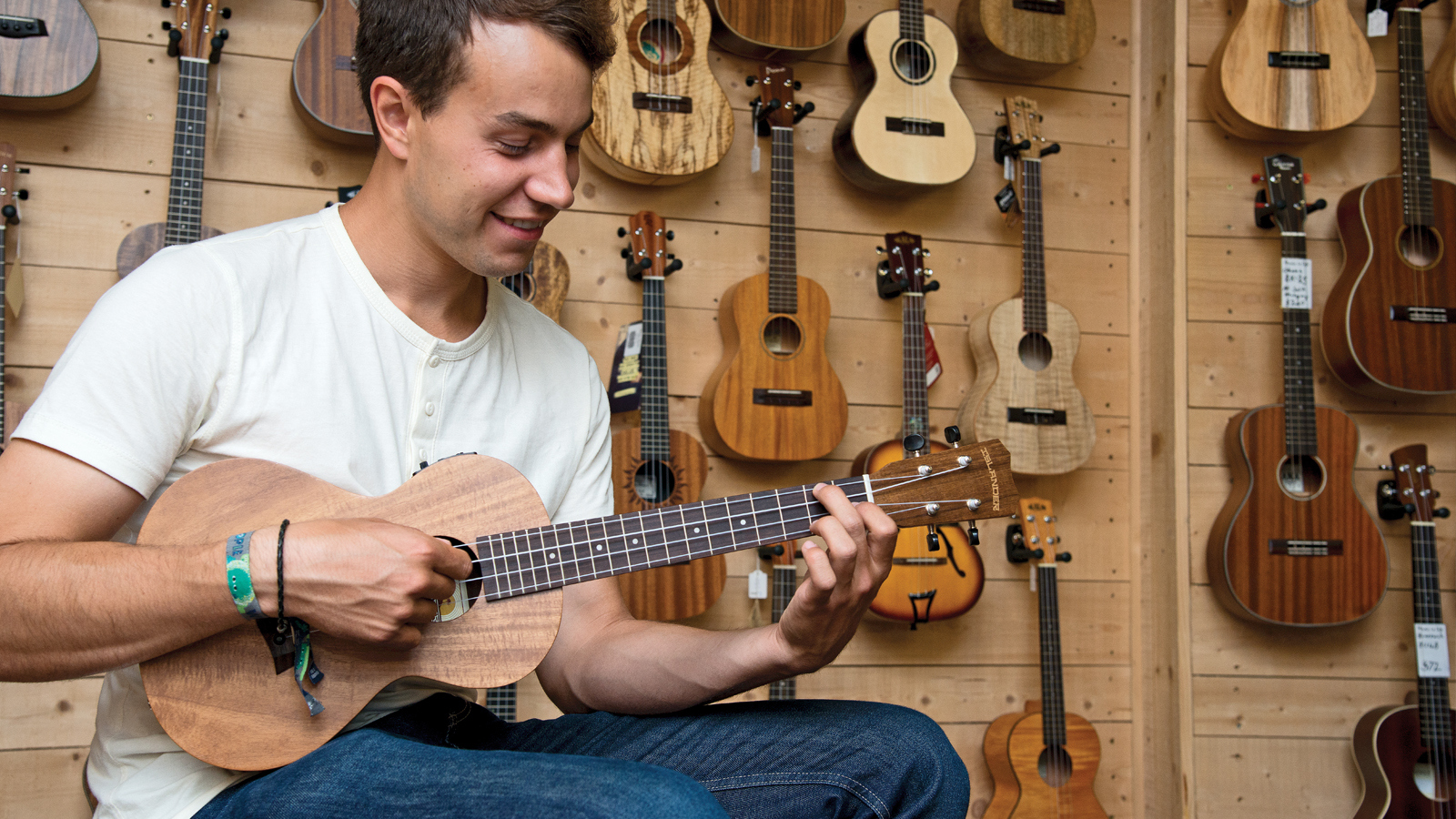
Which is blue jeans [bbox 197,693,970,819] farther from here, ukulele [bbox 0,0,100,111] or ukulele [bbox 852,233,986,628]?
ukulele [bbox 0,0,100,111]

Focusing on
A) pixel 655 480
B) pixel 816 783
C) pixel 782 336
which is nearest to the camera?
pixel 816 783

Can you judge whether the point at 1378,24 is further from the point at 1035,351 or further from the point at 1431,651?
the point at 1431,651

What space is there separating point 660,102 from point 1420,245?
2.10 metres

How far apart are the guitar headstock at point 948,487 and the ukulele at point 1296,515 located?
1.61m

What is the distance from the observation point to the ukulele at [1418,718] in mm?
2508

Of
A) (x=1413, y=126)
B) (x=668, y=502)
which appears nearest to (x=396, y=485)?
(x=668, y=502)

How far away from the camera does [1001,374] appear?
2611 mm

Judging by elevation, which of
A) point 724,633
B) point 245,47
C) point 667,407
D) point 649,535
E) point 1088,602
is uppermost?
point 245,47

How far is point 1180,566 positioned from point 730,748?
1922 millimetres

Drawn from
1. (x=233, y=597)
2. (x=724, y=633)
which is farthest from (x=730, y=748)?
(x=233, y=597)

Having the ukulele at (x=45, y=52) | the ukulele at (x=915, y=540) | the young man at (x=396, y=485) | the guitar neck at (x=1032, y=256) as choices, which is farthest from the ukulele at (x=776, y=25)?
the ukulele at (x=45, y=52)

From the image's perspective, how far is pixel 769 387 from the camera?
247 centimetres

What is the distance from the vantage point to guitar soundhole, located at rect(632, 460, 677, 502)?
2.39 metres

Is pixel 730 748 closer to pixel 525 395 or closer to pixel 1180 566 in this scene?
pixel 525 395
